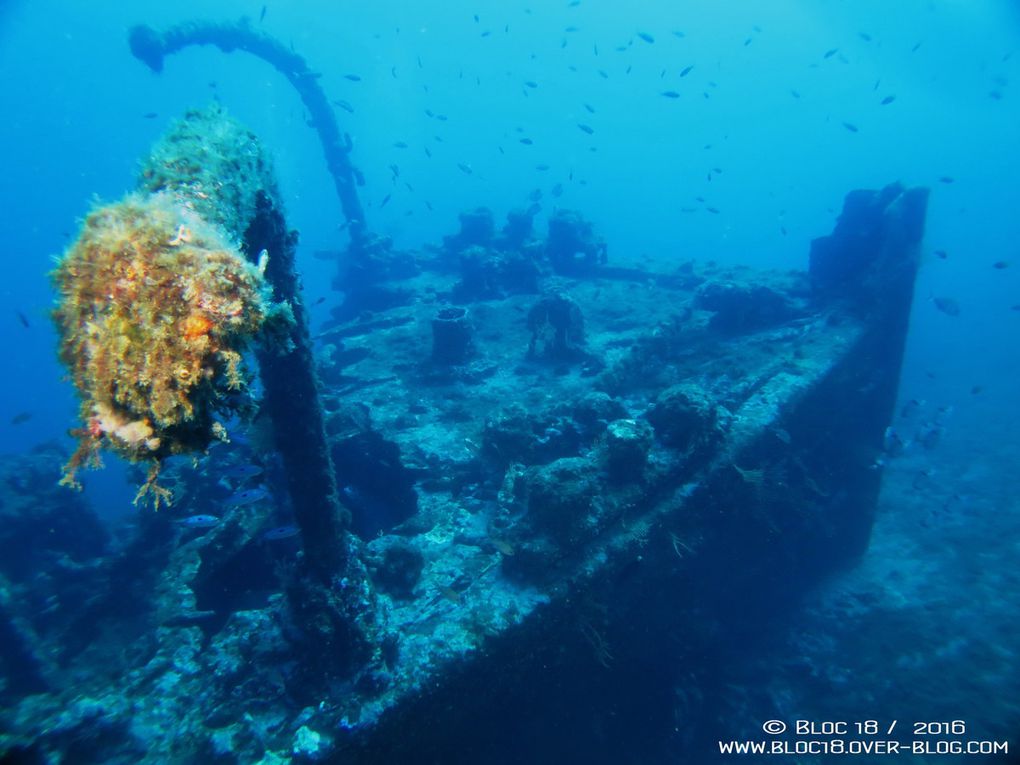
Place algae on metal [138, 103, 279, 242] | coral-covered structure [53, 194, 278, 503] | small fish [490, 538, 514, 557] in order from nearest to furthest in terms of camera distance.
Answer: coral-covered structure [53, 194, 278, 503] → algae on metal [138, 103, 279, 242] → small fish [490, 538, 514, 557]

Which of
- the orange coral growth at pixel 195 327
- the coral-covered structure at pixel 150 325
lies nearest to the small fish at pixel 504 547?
the coral-covered structure at pixel 150 325

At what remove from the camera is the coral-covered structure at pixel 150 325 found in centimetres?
193

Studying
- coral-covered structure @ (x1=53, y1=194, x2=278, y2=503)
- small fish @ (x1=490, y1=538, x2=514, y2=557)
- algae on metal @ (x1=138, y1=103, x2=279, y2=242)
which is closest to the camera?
coral-covered structure @ (x1=53, y1=194, x2=278, y2=503)

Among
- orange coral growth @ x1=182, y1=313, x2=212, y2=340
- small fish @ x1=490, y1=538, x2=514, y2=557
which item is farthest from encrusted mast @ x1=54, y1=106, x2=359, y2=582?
small fish @ x1=490, y1=538, x2=514, y2=557

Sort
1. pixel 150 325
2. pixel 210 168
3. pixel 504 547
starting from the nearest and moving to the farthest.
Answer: pixel 150 325 → pixel 210 168 → pixel 504 547

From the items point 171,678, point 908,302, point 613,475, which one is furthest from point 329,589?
point 908,302

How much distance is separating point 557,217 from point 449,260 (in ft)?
19.3

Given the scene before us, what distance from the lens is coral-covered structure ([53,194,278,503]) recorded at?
1928 millimetres

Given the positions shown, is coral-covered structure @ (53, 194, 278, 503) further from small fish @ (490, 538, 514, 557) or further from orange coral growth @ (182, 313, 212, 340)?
small fish @ (490, 538, 514, 557)

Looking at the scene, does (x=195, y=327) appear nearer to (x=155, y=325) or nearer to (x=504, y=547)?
(x=155, y=325)

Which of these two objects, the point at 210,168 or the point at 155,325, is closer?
the point at 155,325

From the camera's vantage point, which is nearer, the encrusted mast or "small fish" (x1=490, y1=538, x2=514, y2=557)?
the encrusted mast

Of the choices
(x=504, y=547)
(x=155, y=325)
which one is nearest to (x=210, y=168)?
(x=155, y=325)

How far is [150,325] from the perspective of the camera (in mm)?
1919
